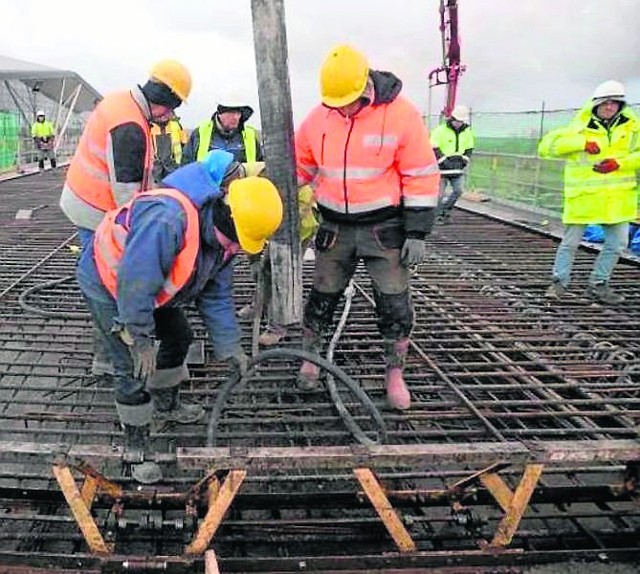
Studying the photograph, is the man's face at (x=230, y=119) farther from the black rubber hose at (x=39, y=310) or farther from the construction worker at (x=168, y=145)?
the black rubber hose at (x=39, y=310)

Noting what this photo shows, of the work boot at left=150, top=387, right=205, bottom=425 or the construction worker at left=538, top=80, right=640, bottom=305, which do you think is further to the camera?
the construction worker at left=538, top=80, right=640, bottom=305

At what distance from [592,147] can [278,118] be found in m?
2.75

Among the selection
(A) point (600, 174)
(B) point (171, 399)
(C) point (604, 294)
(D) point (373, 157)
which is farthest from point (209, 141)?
(C) point (604, 294)

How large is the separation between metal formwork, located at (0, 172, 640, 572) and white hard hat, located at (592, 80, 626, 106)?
1.50 meters

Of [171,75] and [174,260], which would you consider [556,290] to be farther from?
[174,260]

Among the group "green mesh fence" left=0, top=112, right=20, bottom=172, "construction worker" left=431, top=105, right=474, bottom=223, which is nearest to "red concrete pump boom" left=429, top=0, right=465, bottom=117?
"construction worker" left=431, top=105, right=474, bottom=223

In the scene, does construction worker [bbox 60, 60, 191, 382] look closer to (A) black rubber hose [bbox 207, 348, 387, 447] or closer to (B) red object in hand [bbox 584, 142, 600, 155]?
(A) black rubber hose [bbox 207, 348, 387, 447]

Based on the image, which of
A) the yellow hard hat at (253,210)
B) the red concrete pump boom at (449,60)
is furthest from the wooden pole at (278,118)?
the red concrete pump boom at (449,60)

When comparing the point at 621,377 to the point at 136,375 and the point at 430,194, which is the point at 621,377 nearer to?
the point at 430,194

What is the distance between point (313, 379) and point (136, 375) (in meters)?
1.12

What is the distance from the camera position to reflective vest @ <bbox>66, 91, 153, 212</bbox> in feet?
10.2

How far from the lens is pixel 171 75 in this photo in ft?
10.4

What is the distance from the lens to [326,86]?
2842 millimetres

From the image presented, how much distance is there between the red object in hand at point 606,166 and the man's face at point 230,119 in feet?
8.64
